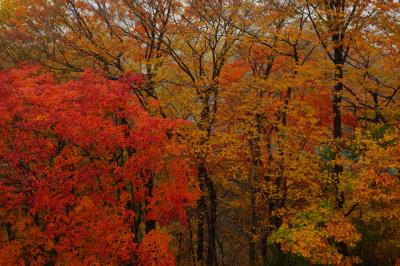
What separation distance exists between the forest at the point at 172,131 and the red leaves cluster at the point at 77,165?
0.22ft

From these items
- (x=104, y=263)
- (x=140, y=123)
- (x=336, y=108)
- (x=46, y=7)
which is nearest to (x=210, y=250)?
(x=104, y=263)

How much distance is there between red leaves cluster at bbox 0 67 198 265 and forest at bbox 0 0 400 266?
0.07 meters

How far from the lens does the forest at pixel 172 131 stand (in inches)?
512

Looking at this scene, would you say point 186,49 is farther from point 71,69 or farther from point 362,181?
point 362,181

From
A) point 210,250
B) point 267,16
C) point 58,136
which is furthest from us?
point 210,250

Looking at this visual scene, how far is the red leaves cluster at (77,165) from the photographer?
13156mm

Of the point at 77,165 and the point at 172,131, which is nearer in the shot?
the point at 172,131

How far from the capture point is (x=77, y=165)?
15695mm

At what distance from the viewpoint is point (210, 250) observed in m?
20.4

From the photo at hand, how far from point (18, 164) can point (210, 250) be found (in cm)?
1186

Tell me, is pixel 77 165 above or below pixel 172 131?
below

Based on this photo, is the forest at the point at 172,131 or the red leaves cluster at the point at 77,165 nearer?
the forest at the point at 172,131

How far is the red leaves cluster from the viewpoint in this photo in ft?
43.2

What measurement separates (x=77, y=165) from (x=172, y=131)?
15.1 feet
